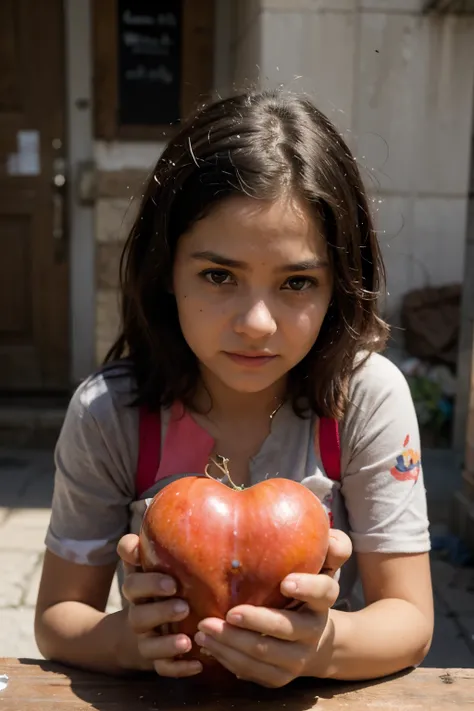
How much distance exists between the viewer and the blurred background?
3.90m

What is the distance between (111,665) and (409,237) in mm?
3471

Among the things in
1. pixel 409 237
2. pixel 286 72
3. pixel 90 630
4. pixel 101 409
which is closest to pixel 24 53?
pixel 286 72

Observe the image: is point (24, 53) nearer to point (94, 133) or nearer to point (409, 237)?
point (94, 133)

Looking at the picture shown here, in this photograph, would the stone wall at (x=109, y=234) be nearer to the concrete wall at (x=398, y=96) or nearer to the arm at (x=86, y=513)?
the concrete wall at (x=398, y=96)

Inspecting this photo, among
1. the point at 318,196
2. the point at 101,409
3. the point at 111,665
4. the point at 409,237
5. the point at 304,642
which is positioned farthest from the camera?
the point at 409,237

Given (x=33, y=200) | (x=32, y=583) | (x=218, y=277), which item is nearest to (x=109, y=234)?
(x=33, y=200)

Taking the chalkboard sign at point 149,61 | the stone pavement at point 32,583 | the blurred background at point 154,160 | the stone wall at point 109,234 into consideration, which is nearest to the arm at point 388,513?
the stone pavement at point 32,583

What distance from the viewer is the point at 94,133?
485cm

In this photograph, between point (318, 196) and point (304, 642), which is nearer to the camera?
point (304, 642)

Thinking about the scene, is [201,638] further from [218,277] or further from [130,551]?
[218,277]

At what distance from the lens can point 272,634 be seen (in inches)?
38.2

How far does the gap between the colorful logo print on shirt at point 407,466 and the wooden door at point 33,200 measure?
393 cm

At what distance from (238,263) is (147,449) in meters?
0.42

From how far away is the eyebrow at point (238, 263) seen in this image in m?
1.26
